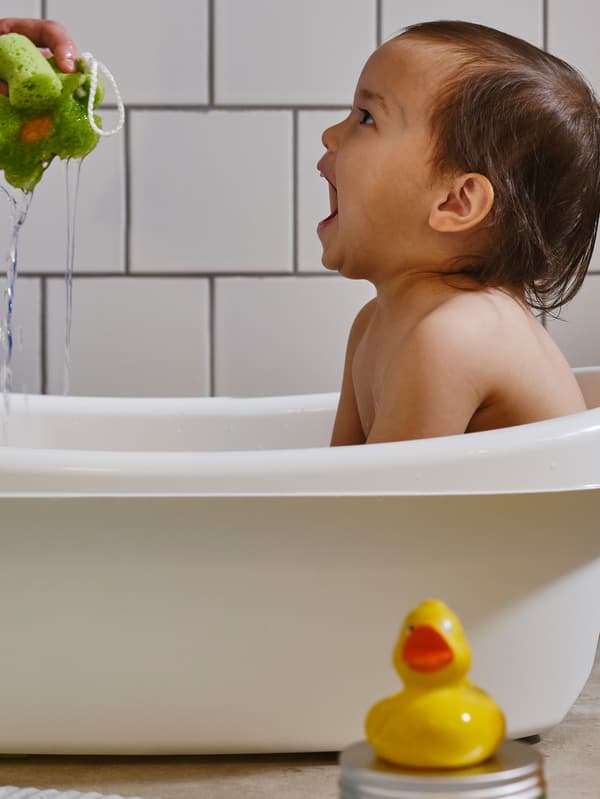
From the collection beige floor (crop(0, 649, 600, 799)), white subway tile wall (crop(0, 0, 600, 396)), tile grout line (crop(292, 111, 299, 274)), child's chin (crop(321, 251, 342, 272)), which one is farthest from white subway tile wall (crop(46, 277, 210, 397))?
beige floor (crop(0, 649, 600, 799))

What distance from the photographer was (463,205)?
1.11 m

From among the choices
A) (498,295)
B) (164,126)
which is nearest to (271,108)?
(164,126)

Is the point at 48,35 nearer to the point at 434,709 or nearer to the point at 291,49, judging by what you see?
the point at 291,49

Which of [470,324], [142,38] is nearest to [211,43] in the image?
[142,38]

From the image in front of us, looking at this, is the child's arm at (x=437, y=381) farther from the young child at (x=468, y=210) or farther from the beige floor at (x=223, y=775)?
the beige floor at (x=223, y=775)

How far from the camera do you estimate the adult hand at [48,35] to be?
108cm

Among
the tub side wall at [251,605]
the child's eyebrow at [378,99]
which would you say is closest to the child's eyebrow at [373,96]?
the child's eyebrow at [378,99]

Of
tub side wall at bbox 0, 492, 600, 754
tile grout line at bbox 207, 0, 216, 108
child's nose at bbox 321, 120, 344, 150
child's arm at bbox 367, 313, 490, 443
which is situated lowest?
tub side wall at bbox 0, 492, 600, 754

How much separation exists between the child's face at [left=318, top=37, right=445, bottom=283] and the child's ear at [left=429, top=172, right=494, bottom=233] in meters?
0.02

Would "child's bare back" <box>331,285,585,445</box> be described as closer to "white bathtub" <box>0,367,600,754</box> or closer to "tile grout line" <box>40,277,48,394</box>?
"white bathtub" <box>0,367,600,754</box>

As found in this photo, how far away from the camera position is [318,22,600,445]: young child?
3.37 feet

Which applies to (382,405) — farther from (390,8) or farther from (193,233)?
(390,8)

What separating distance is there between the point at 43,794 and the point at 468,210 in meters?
0.65

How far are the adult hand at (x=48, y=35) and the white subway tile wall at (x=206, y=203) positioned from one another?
0.34m
